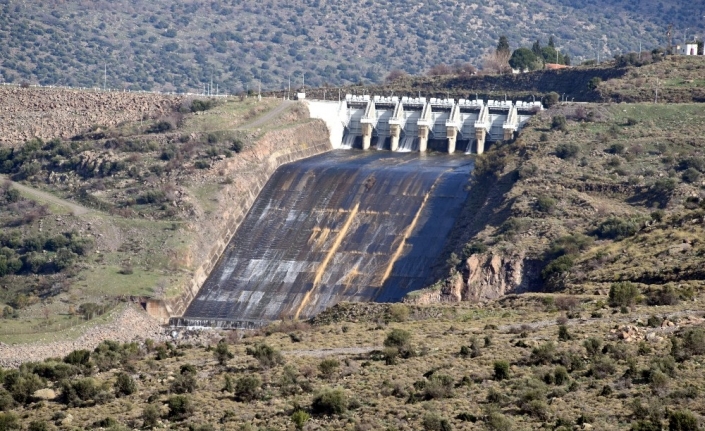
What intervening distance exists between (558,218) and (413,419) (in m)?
48.7

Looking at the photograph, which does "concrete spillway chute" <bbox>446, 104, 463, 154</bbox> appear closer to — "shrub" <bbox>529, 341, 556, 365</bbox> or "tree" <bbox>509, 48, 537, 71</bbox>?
"tree" <bbox>509, 48, 537, 71</bbox>

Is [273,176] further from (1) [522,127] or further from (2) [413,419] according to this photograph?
(2) [413,419]

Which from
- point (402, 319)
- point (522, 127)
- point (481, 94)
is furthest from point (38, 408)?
point (481, 94)

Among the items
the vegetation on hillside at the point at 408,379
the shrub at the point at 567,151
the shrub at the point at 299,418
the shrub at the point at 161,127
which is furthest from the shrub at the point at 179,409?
the shrub at the point at 161,127

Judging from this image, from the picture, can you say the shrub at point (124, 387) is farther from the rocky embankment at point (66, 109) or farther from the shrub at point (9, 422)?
the rocky embankment at point (66, 109)

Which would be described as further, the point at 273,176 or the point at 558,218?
the point at 273,176

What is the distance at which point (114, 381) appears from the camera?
234 ft

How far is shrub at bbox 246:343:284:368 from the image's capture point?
71438 millimetres

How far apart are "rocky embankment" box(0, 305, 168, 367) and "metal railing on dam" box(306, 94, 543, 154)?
42.7m

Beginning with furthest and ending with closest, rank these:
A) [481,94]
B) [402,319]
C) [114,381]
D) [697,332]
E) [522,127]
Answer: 1. [481,94]
2. [522,127]
3. [402,319]
4. [114,381]
5. [697,332]

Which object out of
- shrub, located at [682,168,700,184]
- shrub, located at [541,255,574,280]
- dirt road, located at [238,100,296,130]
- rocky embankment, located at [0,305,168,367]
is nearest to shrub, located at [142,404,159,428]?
rocky embankment, located at [0,305,168,367]

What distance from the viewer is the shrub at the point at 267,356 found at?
234ft

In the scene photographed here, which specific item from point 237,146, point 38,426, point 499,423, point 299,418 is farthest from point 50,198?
point 499,423

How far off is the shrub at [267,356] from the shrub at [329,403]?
8731 millimetres
